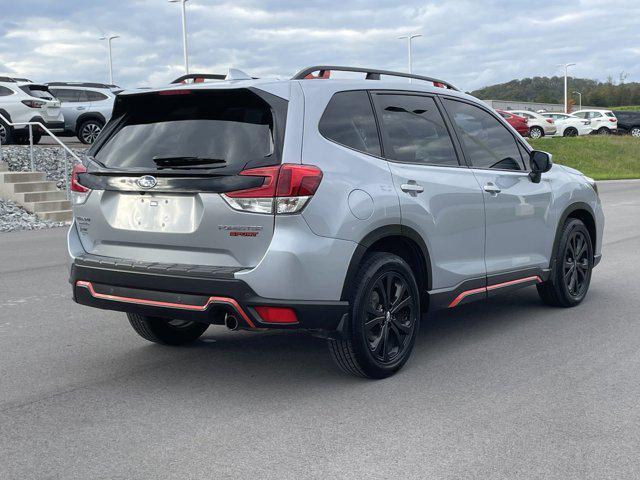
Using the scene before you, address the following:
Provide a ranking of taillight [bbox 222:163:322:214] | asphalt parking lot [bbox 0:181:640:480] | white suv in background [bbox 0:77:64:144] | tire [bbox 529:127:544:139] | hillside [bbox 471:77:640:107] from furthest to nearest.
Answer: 1. hillside [bbox 471:77:640:107]
2. tire [bbox 529:127:544:139]
3. white suv in background [bbox 0:77:64:144]
4. taillight [bbox 222:163:322:214]
5. asphalt parking lot [bbox 0:181:640:480]

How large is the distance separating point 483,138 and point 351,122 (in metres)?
1.55

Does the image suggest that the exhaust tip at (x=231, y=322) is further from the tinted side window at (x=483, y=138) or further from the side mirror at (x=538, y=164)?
the side mirror at (x=538, y=164)

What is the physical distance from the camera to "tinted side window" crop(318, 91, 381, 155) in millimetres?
4984

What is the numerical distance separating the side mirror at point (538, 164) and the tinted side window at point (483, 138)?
0.31ft

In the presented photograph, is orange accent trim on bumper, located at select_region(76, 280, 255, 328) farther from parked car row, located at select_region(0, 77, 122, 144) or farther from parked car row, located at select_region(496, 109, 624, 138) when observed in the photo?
parked car row, located at select_region(496, 109, 624, 138)

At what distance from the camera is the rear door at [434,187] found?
5355mm

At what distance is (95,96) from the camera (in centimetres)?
2636

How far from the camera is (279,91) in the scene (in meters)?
4.82

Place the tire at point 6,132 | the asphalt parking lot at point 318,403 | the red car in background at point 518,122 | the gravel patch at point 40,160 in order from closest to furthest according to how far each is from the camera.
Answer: the asphalt parking lot at point 318,403
the gravel patch at point 40,160
the tire at point 6,132
the red car in background at point 518,122

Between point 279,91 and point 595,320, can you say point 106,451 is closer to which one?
point 279,91

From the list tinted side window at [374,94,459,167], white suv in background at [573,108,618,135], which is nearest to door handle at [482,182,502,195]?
tinted side window at [374,94,459,167]

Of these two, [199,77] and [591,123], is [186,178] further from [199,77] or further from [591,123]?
[591,123]

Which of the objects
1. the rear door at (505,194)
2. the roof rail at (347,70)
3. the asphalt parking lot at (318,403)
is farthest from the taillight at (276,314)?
the rear door at (505,194)

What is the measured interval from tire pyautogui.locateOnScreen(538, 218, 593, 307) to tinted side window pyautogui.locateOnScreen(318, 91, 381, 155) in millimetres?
2513
